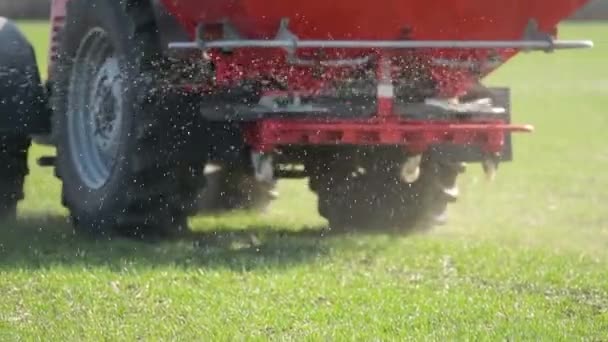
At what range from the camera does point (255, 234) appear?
29.5 feet

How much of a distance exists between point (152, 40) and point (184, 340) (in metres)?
2.77

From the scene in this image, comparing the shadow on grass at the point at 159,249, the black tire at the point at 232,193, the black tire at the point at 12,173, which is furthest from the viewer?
the black tire at the point at 232,193

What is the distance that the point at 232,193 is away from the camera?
10227mm

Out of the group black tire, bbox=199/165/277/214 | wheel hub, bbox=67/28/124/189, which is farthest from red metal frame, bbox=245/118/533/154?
black tire, bbox=199/165/277/214

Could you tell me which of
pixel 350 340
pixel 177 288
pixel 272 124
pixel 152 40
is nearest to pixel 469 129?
pixel 272 124

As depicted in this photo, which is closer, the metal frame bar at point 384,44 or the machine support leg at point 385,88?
the metal frame bar at point 384,44

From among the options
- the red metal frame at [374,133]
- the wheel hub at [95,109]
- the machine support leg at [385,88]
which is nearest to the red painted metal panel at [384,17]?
the machine support leg at [385,88]

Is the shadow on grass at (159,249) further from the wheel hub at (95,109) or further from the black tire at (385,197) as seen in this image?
the wheel hub at (95,109)

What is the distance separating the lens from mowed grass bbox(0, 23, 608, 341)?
20.0 feet

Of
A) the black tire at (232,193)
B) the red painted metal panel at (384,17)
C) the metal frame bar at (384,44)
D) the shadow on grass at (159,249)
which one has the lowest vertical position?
the black tire at (232,193)

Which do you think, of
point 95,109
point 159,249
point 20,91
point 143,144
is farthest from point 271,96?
point 20,91

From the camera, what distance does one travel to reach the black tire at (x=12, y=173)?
31.2ft

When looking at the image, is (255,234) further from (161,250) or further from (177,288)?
(177,288)

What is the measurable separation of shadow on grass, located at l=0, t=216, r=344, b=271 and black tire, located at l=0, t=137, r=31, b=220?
18.1 inches
